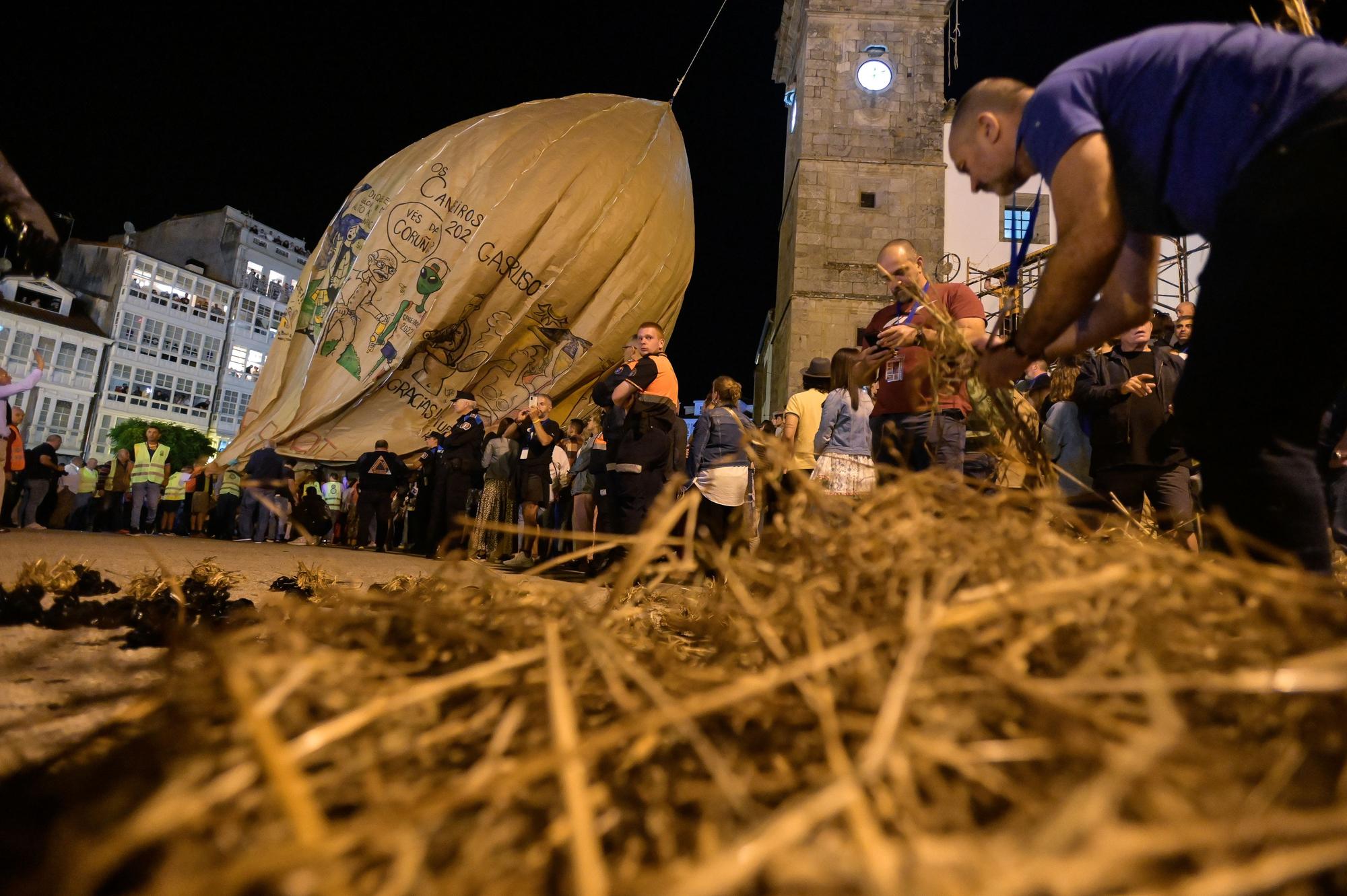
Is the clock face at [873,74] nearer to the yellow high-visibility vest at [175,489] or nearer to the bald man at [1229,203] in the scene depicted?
the yellow high-visibility vest at [175,489]

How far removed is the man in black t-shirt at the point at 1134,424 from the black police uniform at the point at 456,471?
6.42m

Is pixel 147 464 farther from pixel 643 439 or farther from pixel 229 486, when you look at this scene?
pixel 643 439

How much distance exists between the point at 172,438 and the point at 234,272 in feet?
44.2

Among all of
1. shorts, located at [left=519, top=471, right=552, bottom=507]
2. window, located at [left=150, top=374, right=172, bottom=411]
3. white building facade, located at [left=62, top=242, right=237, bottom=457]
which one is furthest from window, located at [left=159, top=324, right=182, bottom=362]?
shorts, located at [left=519, top=471, right=552, bottom=507]

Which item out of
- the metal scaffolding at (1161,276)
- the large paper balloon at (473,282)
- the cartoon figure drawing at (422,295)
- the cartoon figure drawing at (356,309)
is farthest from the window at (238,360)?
the metal scaffolding at (1161,276)

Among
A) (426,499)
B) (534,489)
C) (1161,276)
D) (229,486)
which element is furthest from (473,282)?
(1161,276)

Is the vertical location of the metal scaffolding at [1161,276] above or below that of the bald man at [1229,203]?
above

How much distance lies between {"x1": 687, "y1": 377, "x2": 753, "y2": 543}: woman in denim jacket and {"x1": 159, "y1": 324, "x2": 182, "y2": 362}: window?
153 ft

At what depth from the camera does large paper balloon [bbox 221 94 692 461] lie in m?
11.5

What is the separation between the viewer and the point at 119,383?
3788cm

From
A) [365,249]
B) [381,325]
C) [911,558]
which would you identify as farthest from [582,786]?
[365,249]

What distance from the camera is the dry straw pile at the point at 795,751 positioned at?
1.71 feet

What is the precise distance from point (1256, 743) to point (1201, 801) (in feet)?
0.82

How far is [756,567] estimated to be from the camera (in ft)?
3.90
